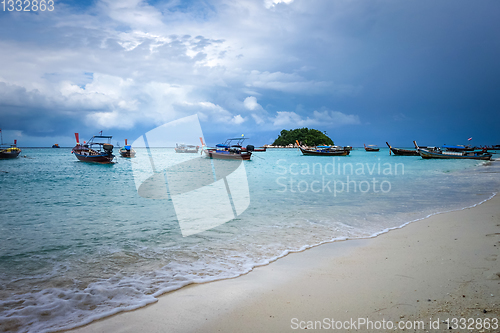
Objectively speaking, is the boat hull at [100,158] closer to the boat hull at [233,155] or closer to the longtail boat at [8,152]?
the boat hull at [233,155]

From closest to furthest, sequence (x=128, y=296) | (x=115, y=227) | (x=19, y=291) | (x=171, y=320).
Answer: (x=171, y=320), (x=128, y=296), (x=19, y=291), (x=115, y=227)

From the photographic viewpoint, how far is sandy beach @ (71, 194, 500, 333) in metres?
2.80

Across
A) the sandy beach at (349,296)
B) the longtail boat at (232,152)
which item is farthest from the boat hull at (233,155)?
the sandy beach at (349,296)

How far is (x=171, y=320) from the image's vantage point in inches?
121

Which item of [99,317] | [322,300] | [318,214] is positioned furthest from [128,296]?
[318,214]

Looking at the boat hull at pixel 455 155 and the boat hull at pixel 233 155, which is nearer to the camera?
the boat hull at pixel 455 155

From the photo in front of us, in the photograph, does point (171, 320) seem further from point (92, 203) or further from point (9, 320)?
point (92, 203)

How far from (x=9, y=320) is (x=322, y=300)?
3.83 metres

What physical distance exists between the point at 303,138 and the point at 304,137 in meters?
0.78

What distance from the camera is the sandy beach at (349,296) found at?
9.18 feet

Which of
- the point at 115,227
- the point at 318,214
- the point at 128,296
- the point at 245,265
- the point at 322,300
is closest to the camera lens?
the point at 322,300

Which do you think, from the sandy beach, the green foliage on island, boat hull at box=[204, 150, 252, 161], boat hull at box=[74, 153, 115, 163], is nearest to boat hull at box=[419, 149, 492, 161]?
boat hull at box=[204, 150, 252, 161]

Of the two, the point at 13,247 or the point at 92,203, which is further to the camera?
the point at 92,203

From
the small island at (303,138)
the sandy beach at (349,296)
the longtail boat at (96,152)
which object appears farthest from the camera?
the small island at (303,138)
